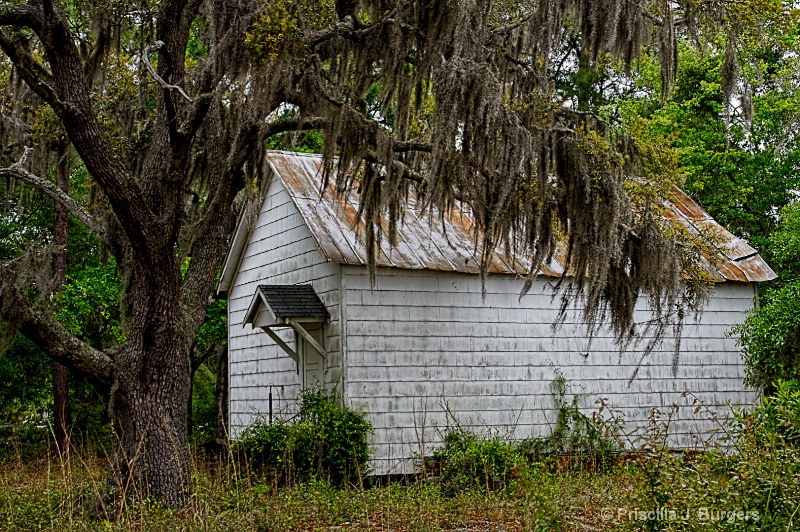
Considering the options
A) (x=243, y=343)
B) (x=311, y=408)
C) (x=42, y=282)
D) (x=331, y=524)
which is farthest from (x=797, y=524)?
(x=243, y=343)

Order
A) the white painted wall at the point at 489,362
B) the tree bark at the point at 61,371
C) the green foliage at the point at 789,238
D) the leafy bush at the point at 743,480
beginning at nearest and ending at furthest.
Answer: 1. the leafy bush at the point at 743,480
2. the white painted wall at the point at 489,362
3. the green foliage at the point at 789,238
4. the tree bark at the point at 61,371

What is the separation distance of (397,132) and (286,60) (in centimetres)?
152

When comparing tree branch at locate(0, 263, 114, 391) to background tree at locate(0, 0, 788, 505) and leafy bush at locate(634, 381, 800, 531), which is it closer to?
background tree at locate(0, 0, 788, 505)

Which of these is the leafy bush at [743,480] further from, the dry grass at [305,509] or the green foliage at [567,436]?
the green foliage at [567,436]

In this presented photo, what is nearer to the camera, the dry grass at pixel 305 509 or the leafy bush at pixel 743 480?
the leafy bush at pixel 743 480

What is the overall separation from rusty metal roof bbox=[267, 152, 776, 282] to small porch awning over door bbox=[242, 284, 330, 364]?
34.2 inches

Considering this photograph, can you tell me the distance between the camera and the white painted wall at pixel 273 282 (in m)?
12.5

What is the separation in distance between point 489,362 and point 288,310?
3.18 meters

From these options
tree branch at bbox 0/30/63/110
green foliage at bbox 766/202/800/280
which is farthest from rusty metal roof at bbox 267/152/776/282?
tree branch at bbox 0/30/63/110

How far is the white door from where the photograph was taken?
1257 cm

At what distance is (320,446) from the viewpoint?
11383 mm

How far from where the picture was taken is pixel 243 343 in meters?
15.2

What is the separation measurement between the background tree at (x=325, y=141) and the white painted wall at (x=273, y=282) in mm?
2554

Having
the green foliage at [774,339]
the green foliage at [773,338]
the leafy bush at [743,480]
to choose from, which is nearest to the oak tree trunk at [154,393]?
the leafy bush at [743,480]
